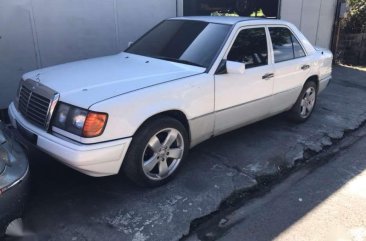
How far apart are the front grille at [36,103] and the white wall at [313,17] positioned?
7.43 metres

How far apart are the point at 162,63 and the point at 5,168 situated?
197 cm

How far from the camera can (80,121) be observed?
3062mm

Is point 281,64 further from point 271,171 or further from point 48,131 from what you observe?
point 48,131

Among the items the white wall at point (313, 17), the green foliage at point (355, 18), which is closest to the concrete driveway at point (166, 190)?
the white wall at point (313, 17)

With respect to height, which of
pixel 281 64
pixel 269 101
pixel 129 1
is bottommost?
pixel 269 101

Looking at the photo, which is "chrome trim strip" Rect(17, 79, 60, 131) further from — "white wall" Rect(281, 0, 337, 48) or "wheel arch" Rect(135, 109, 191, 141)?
"white wall" Rect(281, 0, 337, 48)

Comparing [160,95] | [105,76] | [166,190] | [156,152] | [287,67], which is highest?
[105,76]

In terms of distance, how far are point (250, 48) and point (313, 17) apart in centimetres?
702

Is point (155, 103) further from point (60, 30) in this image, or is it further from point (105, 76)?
point (60, 30)

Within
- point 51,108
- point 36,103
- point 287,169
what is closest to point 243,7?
point 287,169

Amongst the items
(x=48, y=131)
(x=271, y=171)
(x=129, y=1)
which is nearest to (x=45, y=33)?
(x=129, y=1)

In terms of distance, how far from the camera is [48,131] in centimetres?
324

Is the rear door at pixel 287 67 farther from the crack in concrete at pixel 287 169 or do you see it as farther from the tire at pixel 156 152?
the tire at pixel 156 152

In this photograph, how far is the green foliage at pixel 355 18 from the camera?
1164 centimetres
